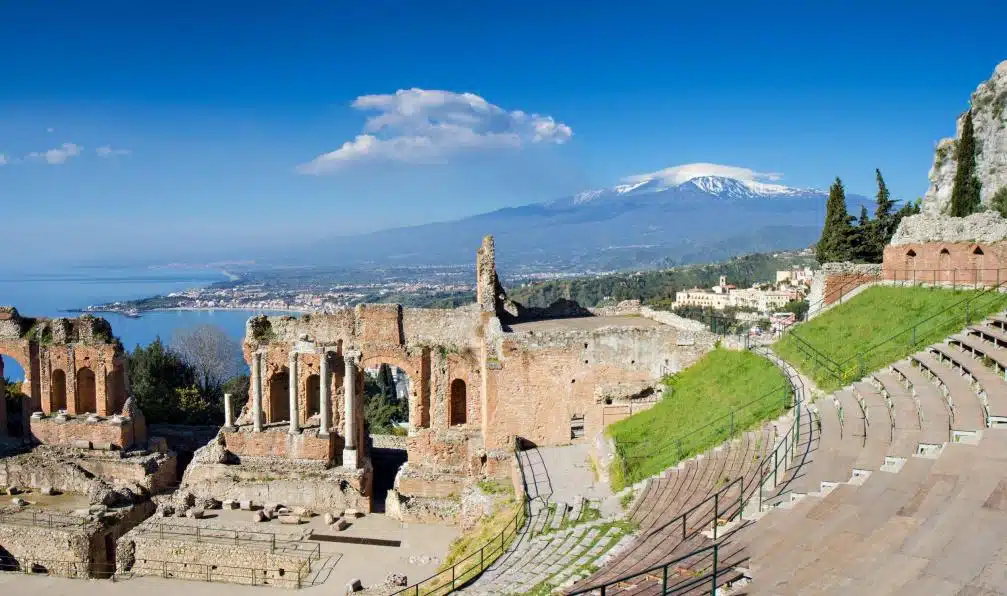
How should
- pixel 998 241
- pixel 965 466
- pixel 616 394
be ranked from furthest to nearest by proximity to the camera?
1. pixel 616 394
2. pixel 998 241
3. pixel 965 466

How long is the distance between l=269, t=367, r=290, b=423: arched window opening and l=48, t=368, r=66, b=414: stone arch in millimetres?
9600

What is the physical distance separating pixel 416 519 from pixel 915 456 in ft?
51.8

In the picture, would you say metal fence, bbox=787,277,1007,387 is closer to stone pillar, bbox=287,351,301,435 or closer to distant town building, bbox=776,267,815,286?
stone pillar, bbox=287,351,301,435

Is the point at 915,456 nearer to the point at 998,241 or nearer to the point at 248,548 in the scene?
the point at 998,241

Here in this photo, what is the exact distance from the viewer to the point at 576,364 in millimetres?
23922

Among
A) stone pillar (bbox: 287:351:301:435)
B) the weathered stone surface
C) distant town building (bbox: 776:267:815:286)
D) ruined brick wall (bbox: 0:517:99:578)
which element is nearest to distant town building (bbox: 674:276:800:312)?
distant town building (bbox: 776:267:815:286)

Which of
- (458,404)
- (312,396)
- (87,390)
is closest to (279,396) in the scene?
(312,396)

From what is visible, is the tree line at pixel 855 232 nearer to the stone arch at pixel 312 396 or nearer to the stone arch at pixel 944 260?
the stone arch at pixel 944 260

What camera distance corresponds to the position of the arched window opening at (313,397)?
28.1 m

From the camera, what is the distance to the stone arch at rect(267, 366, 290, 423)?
27734 millimetres

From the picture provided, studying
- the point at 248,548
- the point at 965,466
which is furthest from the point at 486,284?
the point at 965,466

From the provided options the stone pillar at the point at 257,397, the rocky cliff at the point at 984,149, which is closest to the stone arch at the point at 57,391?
the stone pillar at the point at 257,397

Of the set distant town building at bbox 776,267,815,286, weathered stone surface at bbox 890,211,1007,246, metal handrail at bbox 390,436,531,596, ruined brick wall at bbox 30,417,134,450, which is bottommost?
metal handrail at bbox 390,436,531,596

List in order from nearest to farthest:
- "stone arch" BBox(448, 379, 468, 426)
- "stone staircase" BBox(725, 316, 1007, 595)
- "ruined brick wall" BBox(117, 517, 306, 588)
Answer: "stone staircase" BBox(725, 316, 1007, 595)
"ruined brick wall" BBox(117, 517, 306, 588)
"stone arch" BBox(448, 379, 468, 426)
